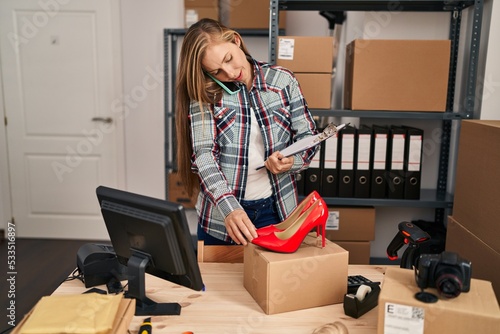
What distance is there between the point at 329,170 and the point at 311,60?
0.57 metres

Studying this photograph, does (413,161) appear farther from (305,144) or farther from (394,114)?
(305,144)

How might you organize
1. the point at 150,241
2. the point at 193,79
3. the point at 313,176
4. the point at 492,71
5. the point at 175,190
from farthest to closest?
the point at 175,190
the point at 313,176
the point at 492,71
the point at 193,79
the point at 150,241

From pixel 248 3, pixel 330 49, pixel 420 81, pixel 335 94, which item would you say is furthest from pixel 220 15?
pixel 420 81

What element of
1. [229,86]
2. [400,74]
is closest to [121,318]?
[229,86]

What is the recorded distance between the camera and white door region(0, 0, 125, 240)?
3447mm

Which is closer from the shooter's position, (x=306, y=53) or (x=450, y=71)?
(x=306, y=53)

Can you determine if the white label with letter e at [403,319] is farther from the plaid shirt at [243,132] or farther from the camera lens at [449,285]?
the plaid shirt at [243,132]

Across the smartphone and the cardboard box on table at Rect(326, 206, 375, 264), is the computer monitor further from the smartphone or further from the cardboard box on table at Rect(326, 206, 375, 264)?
the cardboard box on table at Rect(326, 206, 375, 264)

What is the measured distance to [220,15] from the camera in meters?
3.23

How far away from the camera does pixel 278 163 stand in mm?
1479

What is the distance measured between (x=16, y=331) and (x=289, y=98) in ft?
3.57

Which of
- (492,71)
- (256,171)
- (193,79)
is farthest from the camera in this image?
(492,71)

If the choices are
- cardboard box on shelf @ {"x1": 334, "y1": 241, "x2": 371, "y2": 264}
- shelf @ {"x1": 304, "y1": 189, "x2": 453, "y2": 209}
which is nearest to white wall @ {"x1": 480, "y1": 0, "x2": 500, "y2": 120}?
shelf @ {"x1": 304, "y1": 189, "x2": 453, "y2": 209}

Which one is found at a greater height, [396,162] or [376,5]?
[376,5]
